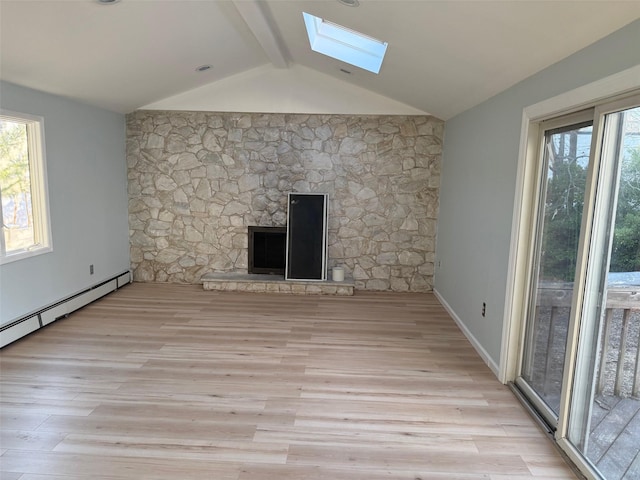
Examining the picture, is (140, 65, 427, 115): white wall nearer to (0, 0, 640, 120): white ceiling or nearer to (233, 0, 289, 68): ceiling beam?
(0, 0, 640, 120): white ceiling

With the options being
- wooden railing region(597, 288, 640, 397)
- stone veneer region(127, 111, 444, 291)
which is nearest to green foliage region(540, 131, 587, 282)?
wooden railing region(597, 288, 640, 397)

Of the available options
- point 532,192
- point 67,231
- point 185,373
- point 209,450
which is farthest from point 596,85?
point 67,231

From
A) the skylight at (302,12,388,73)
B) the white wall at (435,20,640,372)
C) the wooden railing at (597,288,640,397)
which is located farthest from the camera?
the skylight at (302,12,388,73)

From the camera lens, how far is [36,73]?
11.0 feet

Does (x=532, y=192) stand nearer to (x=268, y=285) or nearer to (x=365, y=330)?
(x=365, y=330)

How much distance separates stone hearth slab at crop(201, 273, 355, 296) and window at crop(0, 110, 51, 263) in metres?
1.90

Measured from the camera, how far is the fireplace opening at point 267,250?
17.4 ft

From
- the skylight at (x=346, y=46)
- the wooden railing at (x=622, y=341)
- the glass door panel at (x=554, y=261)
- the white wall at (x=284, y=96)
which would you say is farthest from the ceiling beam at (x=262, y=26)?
the wooden railing at (x=622, y=341)

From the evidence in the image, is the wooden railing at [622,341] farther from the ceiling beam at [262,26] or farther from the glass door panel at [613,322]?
the ceiling beam at [262,26]

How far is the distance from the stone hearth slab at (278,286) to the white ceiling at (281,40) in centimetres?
234

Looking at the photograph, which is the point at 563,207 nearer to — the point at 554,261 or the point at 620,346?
the point at 554,261

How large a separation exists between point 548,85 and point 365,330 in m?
2.56

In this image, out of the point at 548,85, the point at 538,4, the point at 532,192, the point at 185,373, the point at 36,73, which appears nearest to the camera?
the point at 538,4

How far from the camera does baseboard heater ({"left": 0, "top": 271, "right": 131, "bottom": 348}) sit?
11.4ft
